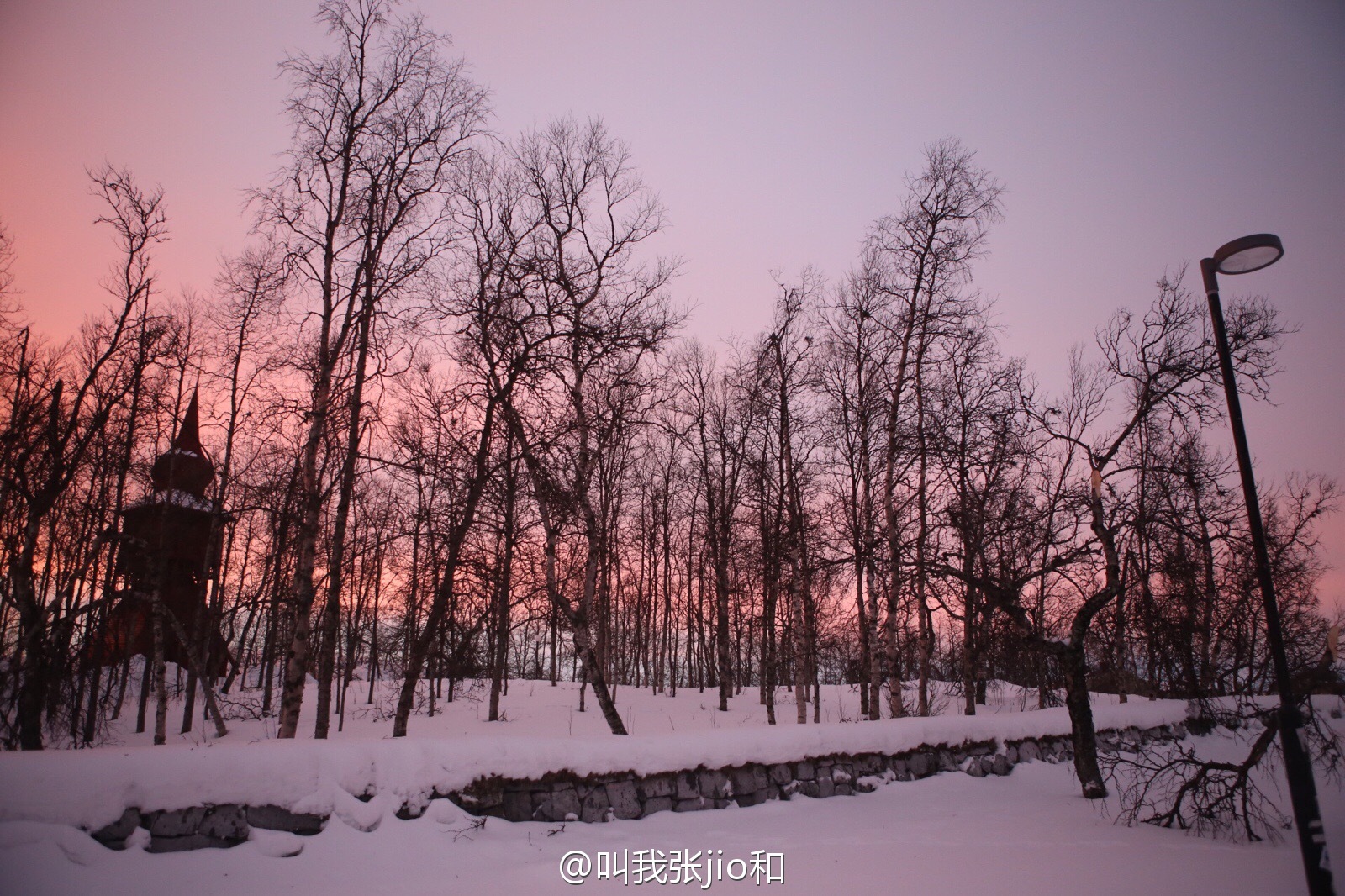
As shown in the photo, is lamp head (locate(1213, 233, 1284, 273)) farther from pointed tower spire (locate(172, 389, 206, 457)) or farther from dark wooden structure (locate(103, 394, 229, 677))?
pointed tower spire (locate(172, 389, 206, 457))

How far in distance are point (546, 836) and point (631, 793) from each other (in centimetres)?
125

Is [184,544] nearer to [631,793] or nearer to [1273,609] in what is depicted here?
[631,793]

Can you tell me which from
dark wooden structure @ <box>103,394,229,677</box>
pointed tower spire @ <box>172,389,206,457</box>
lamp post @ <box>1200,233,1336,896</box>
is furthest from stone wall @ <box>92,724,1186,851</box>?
pointed tower spire @ <box>172,389,206,457</box>

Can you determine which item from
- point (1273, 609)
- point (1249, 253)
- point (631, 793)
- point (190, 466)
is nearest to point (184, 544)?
point (190, 466)

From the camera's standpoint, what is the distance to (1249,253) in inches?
216

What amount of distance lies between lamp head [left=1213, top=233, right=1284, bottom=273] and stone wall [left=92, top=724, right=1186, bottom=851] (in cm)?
613

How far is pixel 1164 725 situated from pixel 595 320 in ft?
52.0

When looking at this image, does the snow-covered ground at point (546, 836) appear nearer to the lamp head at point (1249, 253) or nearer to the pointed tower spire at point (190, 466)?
the lamp head at point (1249, 253)

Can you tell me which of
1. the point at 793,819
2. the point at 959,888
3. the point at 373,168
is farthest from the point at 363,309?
the point at 959,888

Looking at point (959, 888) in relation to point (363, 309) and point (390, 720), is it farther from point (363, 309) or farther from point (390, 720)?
point (390, 720)

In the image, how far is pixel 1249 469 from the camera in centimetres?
550

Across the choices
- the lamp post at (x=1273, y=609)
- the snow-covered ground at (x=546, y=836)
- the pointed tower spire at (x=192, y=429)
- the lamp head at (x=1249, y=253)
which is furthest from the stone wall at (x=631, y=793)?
the pointed tower spire at (x=192, y=429)

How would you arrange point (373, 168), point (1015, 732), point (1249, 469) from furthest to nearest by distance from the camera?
point (1015, 732)
point (373, 168)
point (1249, 469)

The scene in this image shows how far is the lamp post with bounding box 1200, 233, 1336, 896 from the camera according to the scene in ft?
15.5
